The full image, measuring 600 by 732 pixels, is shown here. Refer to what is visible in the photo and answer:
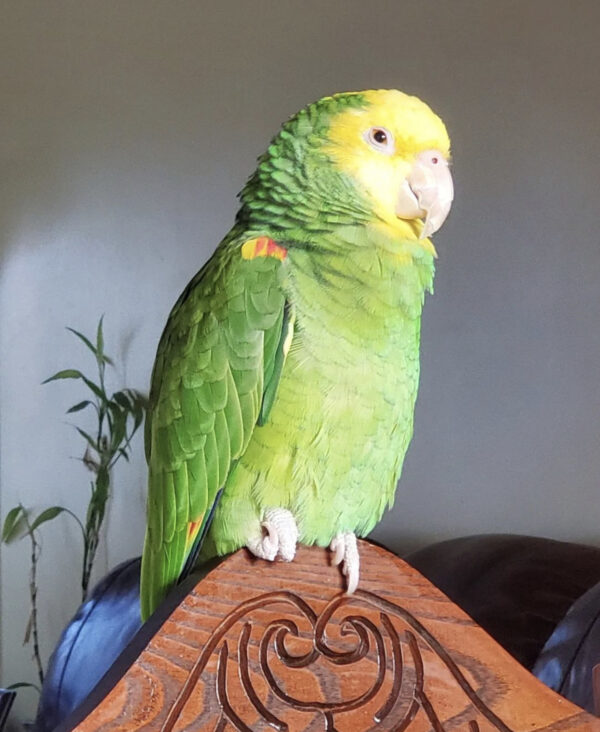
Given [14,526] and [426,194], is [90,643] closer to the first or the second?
[14,526]

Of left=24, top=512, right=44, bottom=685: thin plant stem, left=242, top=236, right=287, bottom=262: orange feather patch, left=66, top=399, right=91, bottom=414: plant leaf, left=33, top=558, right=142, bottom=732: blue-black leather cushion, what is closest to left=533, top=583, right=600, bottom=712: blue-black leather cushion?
left=242, top=236, right=287, bottom=262: orange feather patch

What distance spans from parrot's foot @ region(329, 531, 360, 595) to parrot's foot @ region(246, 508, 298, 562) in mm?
34

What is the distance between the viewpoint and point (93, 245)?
80.5 inches

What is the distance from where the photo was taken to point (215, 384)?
24.1 inches

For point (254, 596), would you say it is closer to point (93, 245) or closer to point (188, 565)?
point (188, 565)

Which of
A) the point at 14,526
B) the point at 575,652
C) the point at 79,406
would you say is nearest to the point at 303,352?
the point at 575,652

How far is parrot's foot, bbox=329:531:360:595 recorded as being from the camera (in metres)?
0.56

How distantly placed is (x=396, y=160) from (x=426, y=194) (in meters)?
0.05

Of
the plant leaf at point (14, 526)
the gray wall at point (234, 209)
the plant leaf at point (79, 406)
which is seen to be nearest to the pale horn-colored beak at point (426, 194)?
the gray wall at point (234, 209)

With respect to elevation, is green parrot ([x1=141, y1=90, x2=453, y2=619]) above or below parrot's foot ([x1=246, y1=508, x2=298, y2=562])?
above

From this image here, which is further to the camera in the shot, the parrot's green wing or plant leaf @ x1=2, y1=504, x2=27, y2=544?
plant leaf @ x1=2, y1=504, x2=27, y2=544

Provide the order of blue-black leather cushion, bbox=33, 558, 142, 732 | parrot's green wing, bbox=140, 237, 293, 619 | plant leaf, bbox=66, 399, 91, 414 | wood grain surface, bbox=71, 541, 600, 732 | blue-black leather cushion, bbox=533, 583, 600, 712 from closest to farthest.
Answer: wood grain surface, bbox=71, 541, 600, 732 < parrot's green wing, bbox=140, 237, 293, 619 < blue-black leather cushion, bbox=533, 583, 600, 712 < blue-black leather cushion, bbox=33, 558, 142, 732 < plant leaf, bbox=66, 399, 91, 414

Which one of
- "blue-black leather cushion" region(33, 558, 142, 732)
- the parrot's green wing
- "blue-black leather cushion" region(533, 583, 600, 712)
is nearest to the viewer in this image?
the parrot's green wing

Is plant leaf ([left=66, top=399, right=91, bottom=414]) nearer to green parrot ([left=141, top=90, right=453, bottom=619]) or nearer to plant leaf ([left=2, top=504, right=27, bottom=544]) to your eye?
plant leaf ([left=2, top=504, right=27, bottom=544])
